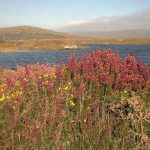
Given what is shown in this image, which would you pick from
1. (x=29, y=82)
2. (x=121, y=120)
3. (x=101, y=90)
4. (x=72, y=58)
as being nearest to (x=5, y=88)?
(x=29, y=82)

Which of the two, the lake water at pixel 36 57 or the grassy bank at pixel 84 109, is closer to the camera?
the grassy bank at pixel 84 109

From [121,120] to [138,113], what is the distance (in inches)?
16.7

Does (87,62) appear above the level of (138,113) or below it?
above

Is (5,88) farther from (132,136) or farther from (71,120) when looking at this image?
(132,136)

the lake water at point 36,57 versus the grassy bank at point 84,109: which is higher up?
the grassy bank at point 84,109

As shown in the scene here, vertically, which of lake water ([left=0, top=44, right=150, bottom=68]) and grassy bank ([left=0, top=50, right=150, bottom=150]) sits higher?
grassy bank ([left=0, top=50, right=150, bottom=150])

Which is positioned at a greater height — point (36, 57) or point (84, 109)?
point (84, 109)

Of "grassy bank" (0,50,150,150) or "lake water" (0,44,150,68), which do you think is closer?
"grassy bank" (0,50,150,150)

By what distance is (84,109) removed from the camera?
292 inches

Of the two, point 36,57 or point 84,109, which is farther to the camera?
point 36,57

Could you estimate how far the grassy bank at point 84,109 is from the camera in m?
5.81

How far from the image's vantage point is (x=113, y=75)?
8711mm

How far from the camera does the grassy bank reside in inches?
229

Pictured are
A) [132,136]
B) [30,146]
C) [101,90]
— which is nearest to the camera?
[30,146]
